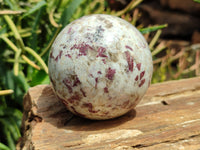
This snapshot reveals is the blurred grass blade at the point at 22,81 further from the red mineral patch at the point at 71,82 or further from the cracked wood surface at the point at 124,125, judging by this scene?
the red mineral patch at the point at 71,82

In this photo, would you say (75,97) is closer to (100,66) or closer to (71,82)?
(71,82)

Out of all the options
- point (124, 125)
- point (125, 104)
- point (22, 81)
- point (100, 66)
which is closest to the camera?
point (100, 66)

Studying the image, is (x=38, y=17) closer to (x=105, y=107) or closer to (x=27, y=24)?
(x=27, y=24)

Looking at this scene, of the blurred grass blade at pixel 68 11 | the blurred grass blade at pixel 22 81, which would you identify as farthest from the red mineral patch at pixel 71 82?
the blurred grass blade at pixel 68 11

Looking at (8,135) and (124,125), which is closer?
(124,125)

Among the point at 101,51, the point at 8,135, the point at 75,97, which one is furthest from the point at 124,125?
the point at 8,135

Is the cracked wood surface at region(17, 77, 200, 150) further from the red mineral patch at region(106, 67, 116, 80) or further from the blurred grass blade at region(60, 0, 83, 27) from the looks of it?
the blurred grass blade at region(60, 0, 83, 27)

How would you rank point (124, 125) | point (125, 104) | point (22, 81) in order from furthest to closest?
1. point (22, 81)
2. point (124, 125)
3. point (125, 104)

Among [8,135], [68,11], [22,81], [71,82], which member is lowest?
[8,135]
